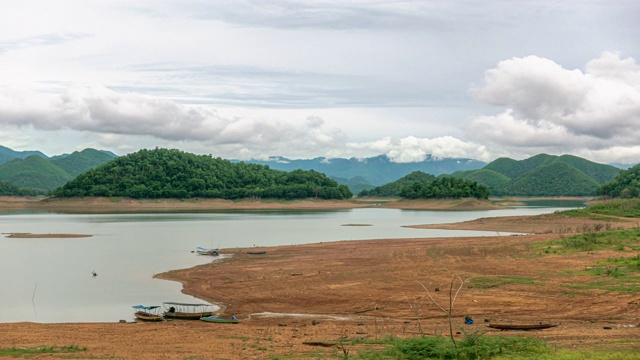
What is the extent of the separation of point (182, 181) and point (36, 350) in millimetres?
157839

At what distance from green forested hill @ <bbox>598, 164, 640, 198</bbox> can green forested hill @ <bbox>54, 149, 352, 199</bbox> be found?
247 feet

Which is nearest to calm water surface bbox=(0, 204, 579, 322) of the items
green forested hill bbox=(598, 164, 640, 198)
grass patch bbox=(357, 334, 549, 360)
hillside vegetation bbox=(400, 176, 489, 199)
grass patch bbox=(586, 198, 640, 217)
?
grass patch bbox=(357, 334, 549, 360)

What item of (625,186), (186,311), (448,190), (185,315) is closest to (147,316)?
(185,315)

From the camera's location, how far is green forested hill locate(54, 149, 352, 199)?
15838 centimetres

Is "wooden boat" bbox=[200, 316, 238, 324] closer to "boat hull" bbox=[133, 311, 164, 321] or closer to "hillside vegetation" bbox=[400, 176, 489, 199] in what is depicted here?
"boat hull" bbox=[133, 311, 164, 321]

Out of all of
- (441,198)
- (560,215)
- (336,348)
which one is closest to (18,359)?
(336,348)

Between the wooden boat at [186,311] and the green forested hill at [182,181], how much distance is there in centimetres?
13590

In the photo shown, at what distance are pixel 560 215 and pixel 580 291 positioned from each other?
4990cm

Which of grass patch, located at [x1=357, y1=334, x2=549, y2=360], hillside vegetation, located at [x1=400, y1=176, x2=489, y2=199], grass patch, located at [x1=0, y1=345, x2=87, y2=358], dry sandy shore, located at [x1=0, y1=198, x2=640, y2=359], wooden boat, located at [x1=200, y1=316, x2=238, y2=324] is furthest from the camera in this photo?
hillside vegetation, located at [x1=400, y1=176, x2=489, y2=199]

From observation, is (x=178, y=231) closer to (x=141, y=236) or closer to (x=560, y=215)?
(x=141, y=236)

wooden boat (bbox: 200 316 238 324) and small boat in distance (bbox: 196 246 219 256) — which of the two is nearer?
wooden boat (bbox: 200 316 238 324)

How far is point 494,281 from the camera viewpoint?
94.9ft

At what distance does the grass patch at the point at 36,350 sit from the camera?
58.2 ft

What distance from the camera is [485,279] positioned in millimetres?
29406
